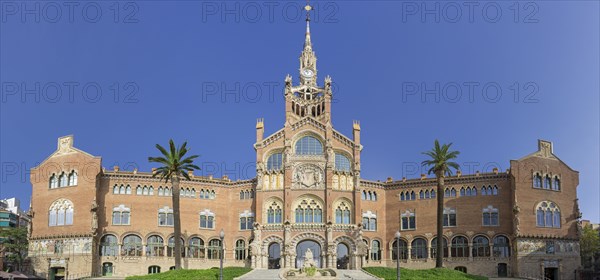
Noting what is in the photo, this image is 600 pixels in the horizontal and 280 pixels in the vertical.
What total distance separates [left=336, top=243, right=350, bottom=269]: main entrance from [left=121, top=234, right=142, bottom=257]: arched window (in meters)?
24.8

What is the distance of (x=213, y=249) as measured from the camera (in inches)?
3339

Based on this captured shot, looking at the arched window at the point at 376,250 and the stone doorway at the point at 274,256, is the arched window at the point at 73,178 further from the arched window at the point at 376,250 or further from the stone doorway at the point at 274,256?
the arched window at the point at 376,250

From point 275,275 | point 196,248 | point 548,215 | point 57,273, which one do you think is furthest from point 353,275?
point 57,273

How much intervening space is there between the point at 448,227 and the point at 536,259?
11167mm

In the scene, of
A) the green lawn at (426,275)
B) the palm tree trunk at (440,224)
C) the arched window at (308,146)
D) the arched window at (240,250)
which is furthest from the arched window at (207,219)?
the palm tree trunk at (440,224)

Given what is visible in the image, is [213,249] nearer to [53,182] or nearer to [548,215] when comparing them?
[53,182]

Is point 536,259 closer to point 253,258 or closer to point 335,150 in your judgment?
point 335,150

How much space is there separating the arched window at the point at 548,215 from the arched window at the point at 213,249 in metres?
40.6

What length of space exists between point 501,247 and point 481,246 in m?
2.40

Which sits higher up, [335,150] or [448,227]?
[335,150]

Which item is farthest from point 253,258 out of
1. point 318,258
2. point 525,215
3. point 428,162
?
point 525,215

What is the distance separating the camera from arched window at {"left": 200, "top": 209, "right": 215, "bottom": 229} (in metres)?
84.4

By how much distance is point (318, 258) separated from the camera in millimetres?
80438

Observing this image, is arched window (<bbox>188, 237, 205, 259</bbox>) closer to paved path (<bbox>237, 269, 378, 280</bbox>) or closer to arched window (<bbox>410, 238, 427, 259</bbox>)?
paved path (<bbox>237, 269, 378, 280</bbox>)
